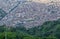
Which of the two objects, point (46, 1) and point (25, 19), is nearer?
point (25, 19)

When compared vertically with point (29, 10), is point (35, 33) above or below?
below

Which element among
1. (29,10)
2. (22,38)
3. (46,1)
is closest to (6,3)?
(29,10)

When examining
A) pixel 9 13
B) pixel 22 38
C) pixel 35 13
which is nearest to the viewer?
pixel 22 38

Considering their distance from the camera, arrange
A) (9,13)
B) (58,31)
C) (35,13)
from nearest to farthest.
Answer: (58,31)
(9,13)
(35,13)

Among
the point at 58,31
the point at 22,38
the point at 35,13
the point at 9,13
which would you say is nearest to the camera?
the point at 22,38

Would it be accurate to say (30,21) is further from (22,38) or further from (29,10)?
(22,38)

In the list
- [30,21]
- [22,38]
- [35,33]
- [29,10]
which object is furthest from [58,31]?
[29,10]

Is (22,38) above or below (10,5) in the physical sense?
below

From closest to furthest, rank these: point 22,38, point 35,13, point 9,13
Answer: point 22,38 < point 9,13 < point 35,13

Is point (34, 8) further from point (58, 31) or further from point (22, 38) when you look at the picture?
point (22, 38)
